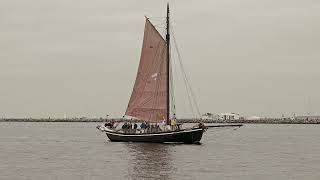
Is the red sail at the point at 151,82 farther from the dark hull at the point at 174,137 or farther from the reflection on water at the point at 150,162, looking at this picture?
the reflection on water at the point at 150,162

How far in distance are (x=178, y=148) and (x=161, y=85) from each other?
9226 mm

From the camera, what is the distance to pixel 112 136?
3140 inches

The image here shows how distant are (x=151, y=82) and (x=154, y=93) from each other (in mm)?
1454

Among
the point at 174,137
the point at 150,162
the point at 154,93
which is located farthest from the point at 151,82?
the point at 150,162

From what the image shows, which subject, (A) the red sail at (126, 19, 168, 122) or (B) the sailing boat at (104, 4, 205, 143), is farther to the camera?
(A) the red sail at (126, 19, 168, 122)

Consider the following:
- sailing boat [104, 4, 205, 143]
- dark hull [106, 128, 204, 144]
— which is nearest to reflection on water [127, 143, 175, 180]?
dark hull [106, 128, 204, 144]

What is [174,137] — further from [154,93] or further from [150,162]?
[150,162]

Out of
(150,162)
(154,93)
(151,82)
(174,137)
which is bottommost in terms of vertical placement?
(150,162)

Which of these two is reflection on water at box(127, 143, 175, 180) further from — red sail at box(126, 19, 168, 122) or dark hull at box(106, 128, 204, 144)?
red sail at box(126, 19, 168, 122)

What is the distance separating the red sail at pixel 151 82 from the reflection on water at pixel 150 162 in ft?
14.8

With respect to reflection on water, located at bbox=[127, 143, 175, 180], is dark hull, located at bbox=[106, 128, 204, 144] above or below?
above

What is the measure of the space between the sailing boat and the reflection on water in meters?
2.58

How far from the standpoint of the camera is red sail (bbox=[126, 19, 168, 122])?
233ft

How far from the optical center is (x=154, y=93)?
71.4 m
